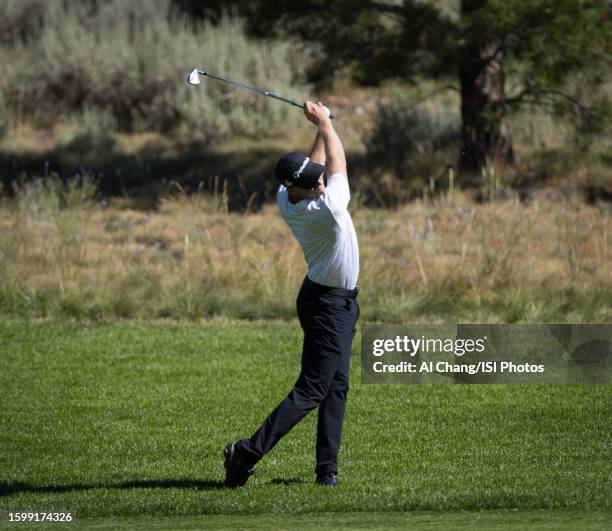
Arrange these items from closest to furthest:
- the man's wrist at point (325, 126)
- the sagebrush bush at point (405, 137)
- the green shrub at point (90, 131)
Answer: the man's wrist at point (325, 126), the sagebrush bush at point (405, 137), the green shrub at point (90, 131)

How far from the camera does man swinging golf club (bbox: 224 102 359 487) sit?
261 inches

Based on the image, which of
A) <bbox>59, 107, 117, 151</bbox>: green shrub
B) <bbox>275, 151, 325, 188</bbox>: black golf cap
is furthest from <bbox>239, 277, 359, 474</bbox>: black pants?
<bbox>59, 107, 117, 151</bbox>: green shrub

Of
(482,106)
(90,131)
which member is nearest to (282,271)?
(482,106)

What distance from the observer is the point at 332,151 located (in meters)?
6.77

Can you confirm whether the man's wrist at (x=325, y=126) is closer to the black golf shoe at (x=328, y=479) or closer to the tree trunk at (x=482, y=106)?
the black golf shoe at (x=328, y=479)

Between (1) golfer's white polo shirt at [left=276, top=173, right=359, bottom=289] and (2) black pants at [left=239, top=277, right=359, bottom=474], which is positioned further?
(2) black pants at [left=239, top=277, right=359, bottom=474]

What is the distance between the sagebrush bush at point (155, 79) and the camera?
2345 cm

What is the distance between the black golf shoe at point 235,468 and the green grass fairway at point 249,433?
0.08 m

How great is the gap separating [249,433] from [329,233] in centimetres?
269

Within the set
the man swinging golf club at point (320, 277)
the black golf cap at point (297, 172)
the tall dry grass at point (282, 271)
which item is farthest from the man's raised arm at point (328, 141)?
the tall dry grass at point (282, 271)

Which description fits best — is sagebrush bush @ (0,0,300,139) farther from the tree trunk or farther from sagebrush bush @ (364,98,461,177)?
the tree trunk

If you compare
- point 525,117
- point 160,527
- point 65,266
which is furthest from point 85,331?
point 525,117

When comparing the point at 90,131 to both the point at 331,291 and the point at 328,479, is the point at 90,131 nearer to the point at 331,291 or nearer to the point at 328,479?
the point at 328,479

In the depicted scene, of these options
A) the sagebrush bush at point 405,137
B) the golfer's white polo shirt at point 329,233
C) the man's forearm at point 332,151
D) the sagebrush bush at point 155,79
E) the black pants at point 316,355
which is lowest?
the black pants at point 316,355
